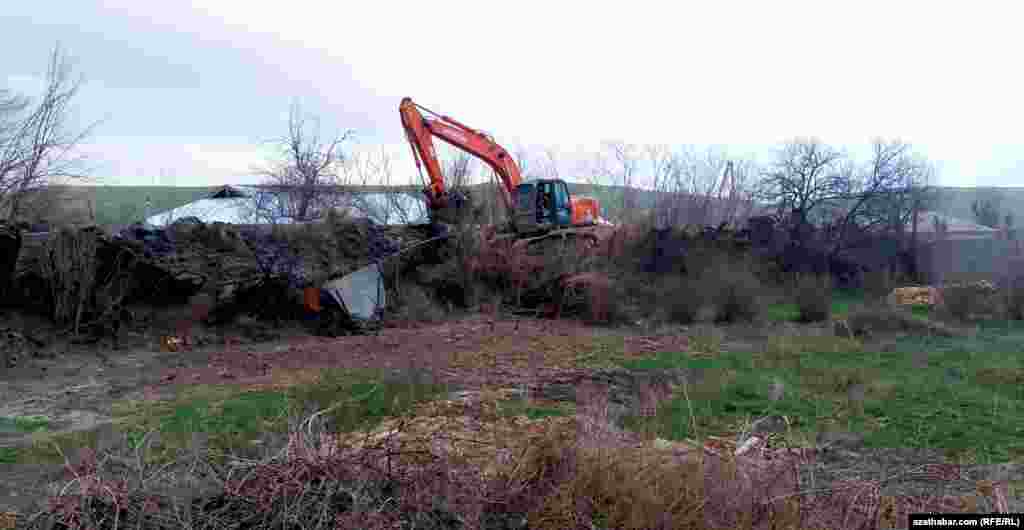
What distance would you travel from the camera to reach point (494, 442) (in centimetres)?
503

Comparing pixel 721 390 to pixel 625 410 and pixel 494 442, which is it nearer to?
pixel 625 410

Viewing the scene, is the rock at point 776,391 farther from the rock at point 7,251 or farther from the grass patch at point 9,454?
the rock at point 7,251

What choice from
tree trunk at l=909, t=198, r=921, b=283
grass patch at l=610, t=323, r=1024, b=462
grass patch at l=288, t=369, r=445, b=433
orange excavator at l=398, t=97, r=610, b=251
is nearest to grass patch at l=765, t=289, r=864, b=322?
tree trunk at l=909, t=198, r=921, b=283

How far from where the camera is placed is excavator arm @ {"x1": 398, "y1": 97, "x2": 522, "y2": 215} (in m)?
19.8

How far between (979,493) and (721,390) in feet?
18.0

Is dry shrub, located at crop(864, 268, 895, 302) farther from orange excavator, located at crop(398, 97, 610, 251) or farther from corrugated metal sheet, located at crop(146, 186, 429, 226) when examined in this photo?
corrugated metal sheet, located at crop(146, 186, 429, 226)

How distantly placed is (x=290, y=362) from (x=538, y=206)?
10.0 meters

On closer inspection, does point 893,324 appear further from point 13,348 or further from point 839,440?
point 13,348

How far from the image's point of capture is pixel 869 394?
32.4 ft

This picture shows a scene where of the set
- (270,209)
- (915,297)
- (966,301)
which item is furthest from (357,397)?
(270,209)

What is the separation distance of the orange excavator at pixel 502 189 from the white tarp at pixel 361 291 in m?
3.86

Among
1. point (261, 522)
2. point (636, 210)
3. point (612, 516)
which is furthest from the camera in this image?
point (636, 210)


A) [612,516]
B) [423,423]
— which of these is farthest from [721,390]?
[612,516]

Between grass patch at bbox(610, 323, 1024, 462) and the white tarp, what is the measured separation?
6.23 metres
